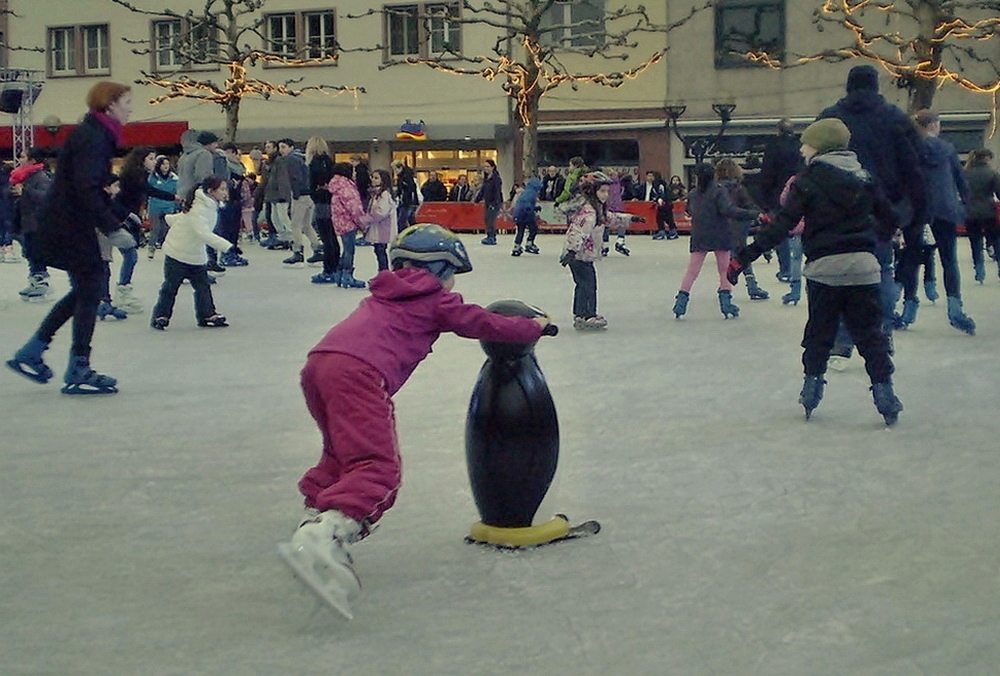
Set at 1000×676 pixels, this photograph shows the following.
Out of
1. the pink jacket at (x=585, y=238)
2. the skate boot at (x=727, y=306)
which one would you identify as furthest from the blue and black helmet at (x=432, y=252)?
the skate boot at (x=727, y=306)

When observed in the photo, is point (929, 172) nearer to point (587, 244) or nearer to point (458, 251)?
point (587, 244)

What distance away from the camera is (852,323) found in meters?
8.06

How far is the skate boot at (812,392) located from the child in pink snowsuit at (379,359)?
3235 millimetres

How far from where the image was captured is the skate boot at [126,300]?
1469cm

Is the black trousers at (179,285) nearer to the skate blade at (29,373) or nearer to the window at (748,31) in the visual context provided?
the skate blade at (29,373)

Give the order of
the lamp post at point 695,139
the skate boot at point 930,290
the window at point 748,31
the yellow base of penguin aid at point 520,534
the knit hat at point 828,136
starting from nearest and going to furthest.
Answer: the yellow base of penguin aid at point 520,534 → the knit hat at point 828,136 → the skate boot at point 930,290 → the lamp post at point 695,139 → the window at point 748,31

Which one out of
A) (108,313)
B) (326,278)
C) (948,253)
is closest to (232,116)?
(326,278)

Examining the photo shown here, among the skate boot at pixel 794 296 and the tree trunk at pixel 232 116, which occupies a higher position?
the tree trunk at pixel 232 116

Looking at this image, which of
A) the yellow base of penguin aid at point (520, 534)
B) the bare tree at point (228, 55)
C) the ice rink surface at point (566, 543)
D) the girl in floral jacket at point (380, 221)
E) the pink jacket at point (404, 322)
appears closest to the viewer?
the ice rink surface at point (566, 543)

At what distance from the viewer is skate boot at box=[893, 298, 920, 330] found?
12.8 metres

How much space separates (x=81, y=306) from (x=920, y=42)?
28.2 m

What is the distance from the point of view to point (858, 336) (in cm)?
804

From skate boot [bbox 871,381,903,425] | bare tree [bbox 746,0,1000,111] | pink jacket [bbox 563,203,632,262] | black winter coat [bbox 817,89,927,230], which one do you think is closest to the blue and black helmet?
skate boot [bbox 871,381,903,425]

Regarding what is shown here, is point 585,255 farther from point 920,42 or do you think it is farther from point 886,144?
point 920,42
